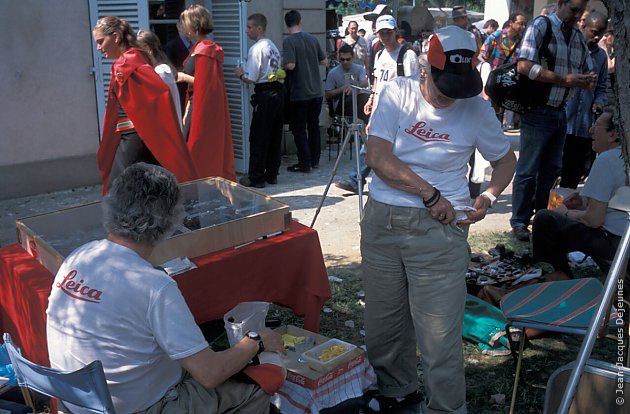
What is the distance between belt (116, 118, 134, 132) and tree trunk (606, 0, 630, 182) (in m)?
3.49

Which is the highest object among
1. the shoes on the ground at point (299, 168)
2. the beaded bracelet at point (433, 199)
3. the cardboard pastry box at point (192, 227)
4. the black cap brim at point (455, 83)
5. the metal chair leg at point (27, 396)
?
the black cap brim at point (455, 83)

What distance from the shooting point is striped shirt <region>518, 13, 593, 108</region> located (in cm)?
557

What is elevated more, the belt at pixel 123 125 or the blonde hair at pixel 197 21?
the blonde hair at pixel 197 21

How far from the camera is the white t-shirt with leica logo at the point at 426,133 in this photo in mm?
2916


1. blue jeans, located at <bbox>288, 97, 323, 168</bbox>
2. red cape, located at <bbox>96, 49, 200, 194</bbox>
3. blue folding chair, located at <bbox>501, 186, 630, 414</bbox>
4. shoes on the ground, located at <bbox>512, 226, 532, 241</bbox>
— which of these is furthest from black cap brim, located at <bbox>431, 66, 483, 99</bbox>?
blue jeans, located at <bbox>288, 97, 323, 168</bbox>

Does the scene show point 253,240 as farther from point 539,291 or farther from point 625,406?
point 625,406

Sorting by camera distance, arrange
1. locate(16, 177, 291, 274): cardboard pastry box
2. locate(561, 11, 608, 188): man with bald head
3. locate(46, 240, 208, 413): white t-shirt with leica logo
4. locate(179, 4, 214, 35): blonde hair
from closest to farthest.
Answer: locate(46, 240, 208, 413): white t-shirt with leica logo → locate(16, 177, 291, 274): cardboard pastry box → locate(179, 4, 214, 35): blonde hair → locate(561, 11, 608, 188): man with bald head

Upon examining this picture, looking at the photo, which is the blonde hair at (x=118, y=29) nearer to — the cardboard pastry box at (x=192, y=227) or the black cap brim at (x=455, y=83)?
the cardboard pastry box at (x=192, y=227)

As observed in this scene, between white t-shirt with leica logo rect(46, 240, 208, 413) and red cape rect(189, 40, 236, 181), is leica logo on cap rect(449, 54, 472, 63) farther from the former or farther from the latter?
red cape rect(189, 40, 236, 181)

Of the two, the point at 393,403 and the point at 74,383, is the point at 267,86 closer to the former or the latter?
the point at 393,403

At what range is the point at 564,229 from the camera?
180 inches

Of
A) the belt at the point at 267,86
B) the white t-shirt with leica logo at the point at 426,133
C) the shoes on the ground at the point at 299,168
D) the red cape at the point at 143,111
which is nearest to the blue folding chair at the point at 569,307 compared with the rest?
the white t-shirt with leica logo at the point at 426,133

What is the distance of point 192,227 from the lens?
3510 mm

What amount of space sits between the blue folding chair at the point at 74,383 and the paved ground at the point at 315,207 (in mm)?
3468
